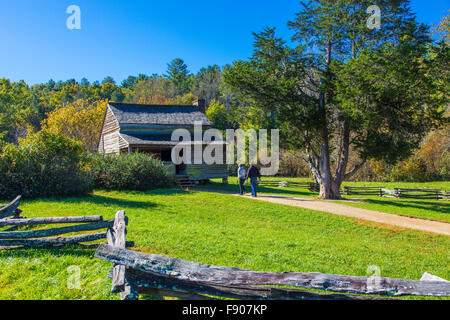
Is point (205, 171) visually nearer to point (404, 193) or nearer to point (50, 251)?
point (404, 193)

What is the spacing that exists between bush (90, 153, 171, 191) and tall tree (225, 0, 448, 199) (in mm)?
7531

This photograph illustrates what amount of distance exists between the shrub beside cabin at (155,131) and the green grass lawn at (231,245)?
9.80 m

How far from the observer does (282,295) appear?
381 centimetres

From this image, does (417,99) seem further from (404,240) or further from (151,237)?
(151,237)

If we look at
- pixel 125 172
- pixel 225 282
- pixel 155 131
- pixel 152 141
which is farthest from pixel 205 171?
pixel 225 282

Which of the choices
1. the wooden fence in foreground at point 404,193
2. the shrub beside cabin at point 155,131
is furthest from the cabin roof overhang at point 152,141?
the wooden fence in foreground at point 404,193

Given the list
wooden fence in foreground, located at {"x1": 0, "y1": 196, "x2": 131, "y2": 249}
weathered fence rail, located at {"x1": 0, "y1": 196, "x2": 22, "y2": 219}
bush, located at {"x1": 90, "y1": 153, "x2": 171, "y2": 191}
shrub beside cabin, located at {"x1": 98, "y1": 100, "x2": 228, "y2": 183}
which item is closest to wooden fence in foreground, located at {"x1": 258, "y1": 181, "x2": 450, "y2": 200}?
shrub beside cabin, located at {"x1": 98, "y1": 100, "x2": 228, "y2": 183}

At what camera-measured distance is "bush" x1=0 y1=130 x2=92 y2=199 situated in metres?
14.1

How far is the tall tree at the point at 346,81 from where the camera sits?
54.6 ft

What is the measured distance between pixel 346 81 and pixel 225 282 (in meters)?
16.5

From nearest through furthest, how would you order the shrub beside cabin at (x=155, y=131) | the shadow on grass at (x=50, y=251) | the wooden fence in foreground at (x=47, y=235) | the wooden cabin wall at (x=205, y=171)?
the shadow on grass at (x=50, y=251)
the wooden fence in foreground at (x=47, y=235)
the shrub beside cabin at (x=155, y=131)
the wooden cabin wall at (x=205, y=171)

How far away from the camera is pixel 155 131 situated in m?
27.0

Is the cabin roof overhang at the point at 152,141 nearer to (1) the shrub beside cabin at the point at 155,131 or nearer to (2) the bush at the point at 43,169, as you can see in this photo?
(1) the shrub beside cabin at the point at 155,131

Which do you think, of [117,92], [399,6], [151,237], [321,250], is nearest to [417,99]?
[399,6]
